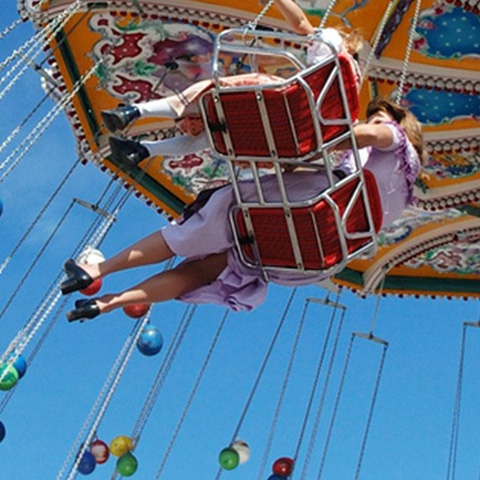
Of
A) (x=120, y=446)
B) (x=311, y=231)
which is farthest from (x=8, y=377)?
(x=311, y=231)

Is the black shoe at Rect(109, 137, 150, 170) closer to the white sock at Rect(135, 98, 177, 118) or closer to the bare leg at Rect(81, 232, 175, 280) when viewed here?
the white sock at Rect(135, 98, 177, 118)

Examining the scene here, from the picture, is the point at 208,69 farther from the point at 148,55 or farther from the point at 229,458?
the point at 229,458

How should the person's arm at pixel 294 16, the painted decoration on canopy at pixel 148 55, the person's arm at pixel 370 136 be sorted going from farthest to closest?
1. the painted decoration on canopy at pixel 148 55
2. the person's arm at pixel 294 16
3. the person's arm at pixel 370 136

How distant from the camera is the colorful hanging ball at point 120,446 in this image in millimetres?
6867

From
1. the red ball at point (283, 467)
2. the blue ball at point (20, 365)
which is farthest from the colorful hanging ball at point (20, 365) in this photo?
the red ball at point (283, 467)

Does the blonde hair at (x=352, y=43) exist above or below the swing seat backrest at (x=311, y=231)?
above

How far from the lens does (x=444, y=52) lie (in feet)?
21.2

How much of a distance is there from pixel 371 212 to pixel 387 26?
2598 millimetres

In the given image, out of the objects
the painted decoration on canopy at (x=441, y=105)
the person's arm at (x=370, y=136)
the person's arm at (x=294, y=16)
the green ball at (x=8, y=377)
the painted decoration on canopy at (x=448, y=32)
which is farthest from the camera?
the painted decoration on canopy at (x=441, y=105)

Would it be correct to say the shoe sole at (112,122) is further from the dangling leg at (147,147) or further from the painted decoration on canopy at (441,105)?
the painted decoration on canopy at (441,105)

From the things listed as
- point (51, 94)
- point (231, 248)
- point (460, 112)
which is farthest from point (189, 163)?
point (231, 248)

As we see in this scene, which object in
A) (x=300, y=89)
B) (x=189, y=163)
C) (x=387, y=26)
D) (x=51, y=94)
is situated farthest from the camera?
(x=189, y=163)

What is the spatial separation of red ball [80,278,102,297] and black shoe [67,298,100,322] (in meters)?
0.15

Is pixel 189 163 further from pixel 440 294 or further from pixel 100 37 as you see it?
pixel 440 294
